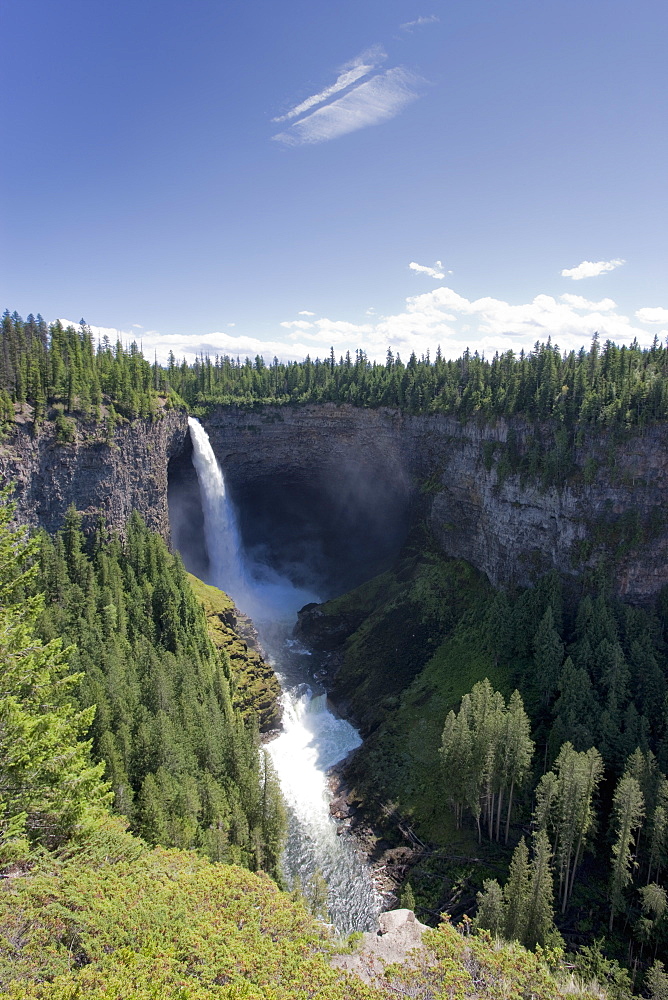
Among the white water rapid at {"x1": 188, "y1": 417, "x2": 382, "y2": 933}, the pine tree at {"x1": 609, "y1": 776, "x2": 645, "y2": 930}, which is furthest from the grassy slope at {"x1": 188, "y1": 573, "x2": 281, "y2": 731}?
the pine tree at {"x1": 609, "y1": 776, "x2": 645, "y2": 930}

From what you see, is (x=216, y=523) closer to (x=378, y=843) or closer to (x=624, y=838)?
(x=378, y=843)

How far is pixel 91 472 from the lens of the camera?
2234 inches

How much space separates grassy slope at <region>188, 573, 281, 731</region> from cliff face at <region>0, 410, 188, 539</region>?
1234 cm

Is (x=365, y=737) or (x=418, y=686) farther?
(x=418, y=686)

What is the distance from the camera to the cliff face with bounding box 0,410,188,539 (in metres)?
49.4

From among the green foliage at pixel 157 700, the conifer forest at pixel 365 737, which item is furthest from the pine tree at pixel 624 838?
the green foliage at pixel 157 700

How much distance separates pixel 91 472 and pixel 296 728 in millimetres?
33775

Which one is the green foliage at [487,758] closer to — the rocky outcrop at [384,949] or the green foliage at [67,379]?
the rocky outcrop at [384,949]

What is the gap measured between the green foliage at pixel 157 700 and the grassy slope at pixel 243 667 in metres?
3.07

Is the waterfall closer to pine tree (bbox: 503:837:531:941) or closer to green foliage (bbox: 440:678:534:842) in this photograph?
green foliage (bbox: 440:678:534:842)

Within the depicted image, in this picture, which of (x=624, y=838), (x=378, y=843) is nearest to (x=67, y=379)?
(x=378, y=843)

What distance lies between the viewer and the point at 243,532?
9306 centimetres

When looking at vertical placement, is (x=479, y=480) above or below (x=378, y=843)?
above

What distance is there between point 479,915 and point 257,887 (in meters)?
20.3
